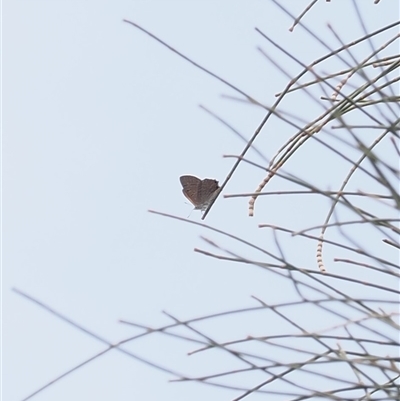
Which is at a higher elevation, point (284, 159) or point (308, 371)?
point (284, 159)

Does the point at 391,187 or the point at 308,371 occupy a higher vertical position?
the point at 391,187

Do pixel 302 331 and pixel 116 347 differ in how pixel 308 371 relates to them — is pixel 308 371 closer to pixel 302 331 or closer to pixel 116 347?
pixel 302 331

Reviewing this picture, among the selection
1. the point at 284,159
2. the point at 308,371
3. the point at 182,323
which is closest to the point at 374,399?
the point at 308,371

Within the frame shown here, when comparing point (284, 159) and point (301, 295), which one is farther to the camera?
point (284, 159)

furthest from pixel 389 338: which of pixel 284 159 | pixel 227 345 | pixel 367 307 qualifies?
pixel 284 159

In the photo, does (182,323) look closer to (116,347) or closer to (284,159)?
(116,347)

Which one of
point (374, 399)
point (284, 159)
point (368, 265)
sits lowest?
point (374, 399)
